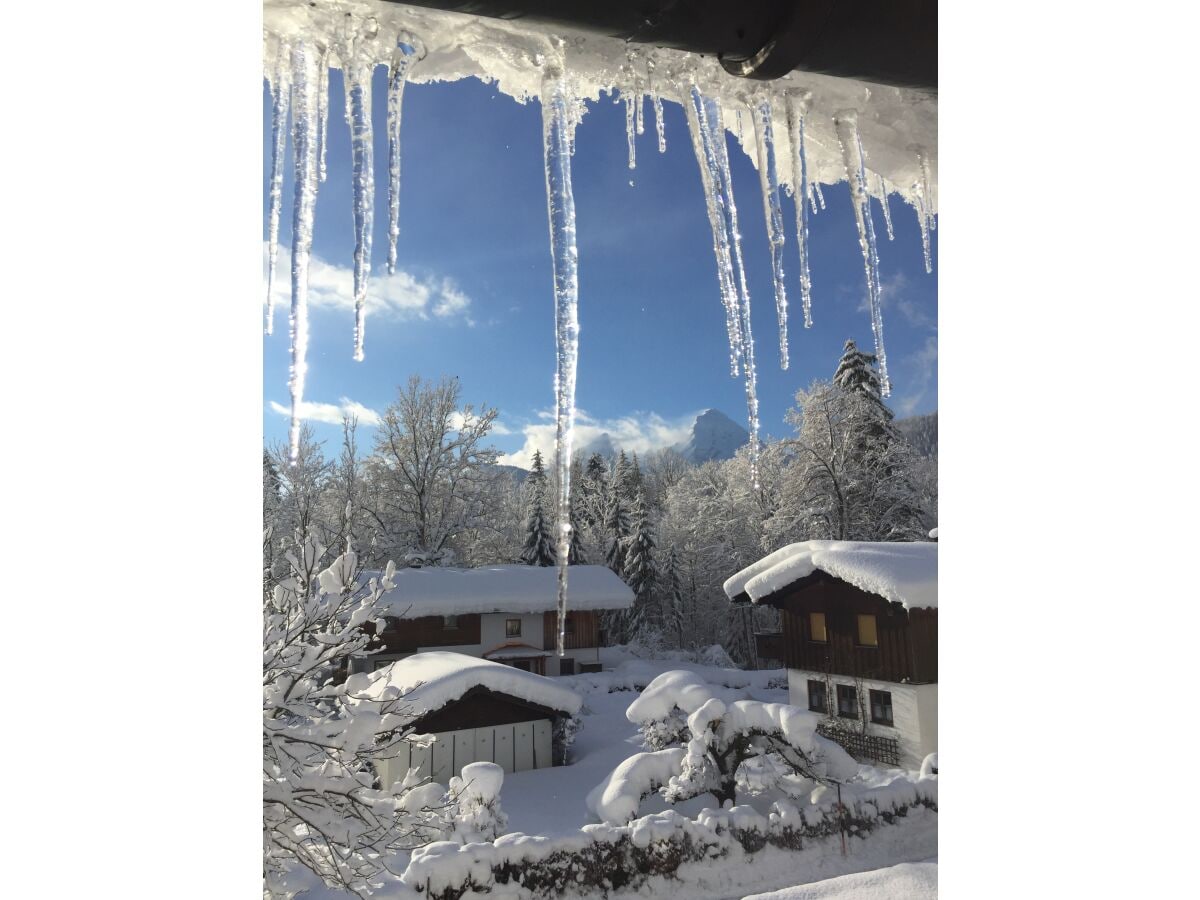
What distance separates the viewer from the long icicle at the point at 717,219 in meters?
0.62

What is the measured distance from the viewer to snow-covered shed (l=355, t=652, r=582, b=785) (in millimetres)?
3910

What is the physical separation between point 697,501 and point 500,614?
3.12 meters

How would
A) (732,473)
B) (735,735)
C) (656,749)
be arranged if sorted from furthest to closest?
(732,473) → (656,749) → (735,735)

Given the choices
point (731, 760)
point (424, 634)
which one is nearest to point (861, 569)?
point (731, 760)

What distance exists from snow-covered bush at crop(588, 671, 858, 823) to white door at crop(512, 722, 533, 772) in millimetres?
1353

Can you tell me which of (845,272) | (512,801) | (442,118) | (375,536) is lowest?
(512,801)

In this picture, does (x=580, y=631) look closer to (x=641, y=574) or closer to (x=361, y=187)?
(x=641, y=574)

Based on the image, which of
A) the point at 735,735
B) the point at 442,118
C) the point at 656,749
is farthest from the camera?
the point at 656,749

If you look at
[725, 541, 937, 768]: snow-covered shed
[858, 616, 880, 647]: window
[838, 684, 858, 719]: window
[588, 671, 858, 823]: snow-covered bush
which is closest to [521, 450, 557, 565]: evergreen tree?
[725, 541, 937, 768]: snow-covered shed

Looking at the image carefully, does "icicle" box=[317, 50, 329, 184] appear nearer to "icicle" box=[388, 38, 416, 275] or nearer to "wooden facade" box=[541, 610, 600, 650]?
"icicle" box=[388, 38, 416, 275]

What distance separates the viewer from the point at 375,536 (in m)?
6.84
